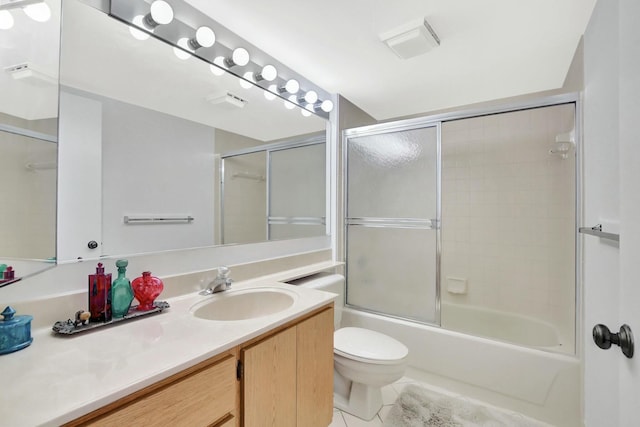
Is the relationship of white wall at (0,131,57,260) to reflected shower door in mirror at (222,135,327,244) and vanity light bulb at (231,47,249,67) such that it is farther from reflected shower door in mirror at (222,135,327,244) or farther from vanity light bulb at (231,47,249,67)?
vanity light bulb at (231,47,249,67)

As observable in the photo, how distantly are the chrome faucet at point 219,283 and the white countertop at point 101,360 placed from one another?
22cm

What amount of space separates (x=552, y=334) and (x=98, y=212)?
2.66m

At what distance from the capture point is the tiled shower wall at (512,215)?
6.29 feet

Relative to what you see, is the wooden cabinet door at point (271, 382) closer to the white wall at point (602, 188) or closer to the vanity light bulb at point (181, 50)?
the white wall at point (602, 188)

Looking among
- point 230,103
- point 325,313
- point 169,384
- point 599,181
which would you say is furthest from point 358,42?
point 169,384

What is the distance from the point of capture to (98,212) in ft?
3.51

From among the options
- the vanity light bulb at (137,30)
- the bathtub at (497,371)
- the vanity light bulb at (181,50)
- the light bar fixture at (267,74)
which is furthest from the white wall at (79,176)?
the bathtub at (497,371)

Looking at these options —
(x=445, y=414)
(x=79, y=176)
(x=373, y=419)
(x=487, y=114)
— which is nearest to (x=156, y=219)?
(x=79, y=176)

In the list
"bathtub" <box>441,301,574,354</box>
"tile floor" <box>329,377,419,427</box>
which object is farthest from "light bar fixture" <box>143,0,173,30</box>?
"bathtub" <box>441,301,574,354</box>

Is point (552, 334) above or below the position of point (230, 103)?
below

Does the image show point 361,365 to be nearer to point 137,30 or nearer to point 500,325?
point 500,325

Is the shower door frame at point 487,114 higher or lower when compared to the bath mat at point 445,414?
higher

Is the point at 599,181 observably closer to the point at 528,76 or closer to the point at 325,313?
the point at 325,313

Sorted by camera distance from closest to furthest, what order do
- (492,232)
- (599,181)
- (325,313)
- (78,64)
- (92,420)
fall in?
(92,420), (599,181), (78,64), (325,313), (492,232)
